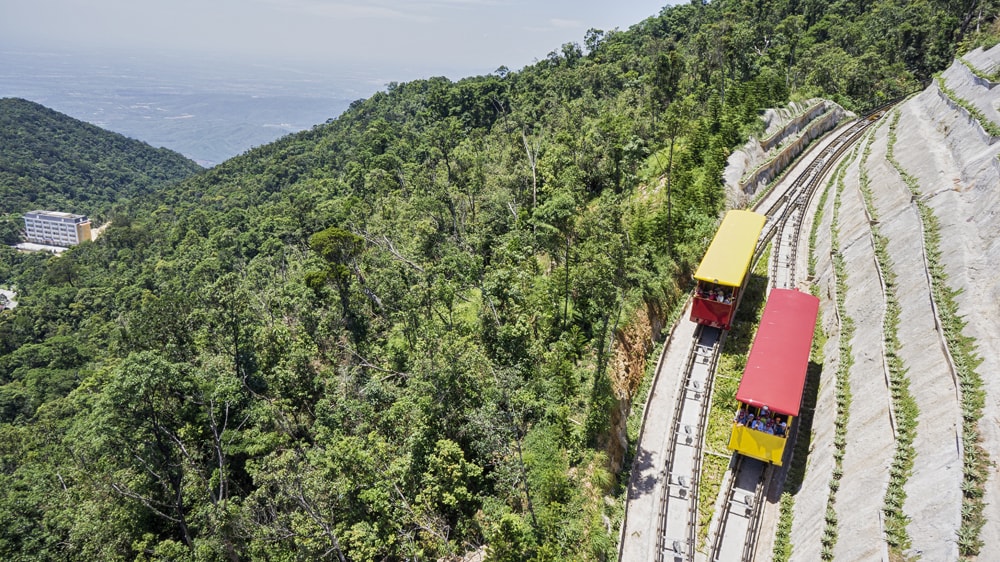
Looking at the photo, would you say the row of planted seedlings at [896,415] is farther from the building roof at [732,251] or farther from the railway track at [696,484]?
the building roof at [732,251]

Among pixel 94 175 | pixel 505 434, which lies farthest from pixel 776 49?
pixel 94 175

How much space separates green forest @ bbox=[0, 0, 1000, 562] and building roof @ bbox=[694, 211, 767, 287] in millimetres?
4463

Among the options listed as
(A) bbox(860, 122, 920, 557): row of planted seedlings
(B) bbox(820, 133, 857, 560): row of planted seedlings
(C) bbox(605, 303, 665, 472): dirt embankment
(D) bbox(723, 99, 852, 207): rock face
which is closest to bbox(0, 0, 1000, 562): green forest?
(C) bbox(605, 303, 665, 472): dirt embankment

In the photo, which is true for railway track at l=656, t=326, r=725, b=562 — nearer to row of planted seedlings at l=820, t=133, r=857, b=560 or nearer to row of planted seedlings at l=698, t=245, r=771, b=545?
row of planted seedlings at l=698, t=245, r=771, b=545

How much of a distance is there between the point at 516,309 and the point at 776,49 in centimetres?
7243

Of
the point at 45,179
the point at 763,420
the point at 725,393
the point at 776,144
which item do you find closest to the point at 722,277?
the point at 725,393

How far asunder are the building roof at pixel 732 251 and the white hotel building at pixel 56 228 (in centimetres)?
18335

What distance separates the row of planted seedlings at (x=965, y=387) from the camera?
48.5 ft

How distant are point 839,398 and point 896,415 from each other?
3.39 m

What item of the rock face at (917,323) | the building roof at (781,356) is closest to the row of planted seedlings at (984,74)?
the rock face at (917,323)

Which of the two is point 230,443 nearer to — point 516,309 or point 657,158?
point 516,309

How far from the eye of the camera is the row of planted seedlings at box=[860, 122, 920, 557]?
54.2ft

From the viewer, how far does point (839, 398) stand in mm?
23641

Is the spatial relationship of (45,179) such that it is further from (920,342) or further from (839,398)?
(920,342)
